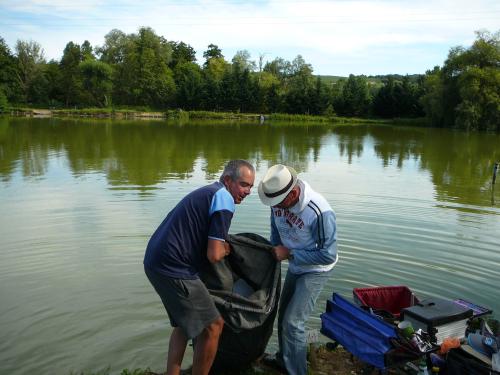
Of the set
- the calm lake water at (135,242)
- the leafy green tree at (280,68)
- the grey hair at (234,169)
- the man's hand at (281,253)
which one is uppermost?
the leafy green tree at (280,68)

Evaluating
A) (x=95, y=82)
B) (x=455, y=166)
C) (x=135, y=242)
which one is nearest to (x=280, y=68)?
(x=95, y=82)

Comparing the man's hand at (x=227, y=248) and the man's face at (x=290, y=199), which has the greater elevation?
the man's face at (x=290, y=199)

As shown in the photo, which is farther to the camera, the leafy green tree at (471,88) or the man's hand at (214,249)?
the leafy green tree at (471,88)

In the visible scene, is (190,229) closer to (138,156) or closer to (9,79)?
(138,156)

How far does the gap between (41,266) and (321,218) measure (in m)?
5.55

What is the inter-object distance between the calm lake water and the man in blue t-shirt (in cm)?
164

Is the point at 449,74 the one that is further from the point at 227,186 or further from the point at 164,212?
the point at 227,186

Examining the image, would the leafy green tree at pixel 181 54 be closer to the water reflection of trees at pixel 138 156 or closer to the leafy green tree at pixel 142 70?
the leafy green tree at pixel 142 70

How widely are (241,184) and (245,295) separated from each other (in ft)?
4.10

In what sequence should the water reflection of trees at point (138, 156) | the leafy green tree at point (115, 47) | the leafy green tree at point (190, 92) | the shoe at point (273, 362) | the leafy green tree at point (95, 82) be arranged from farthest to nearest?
the leafy green tree at point (115, 47) → the leafy green tree at point (190, 92) → the leafy green tree at point (95, 82) → the water reflection of trees at point (138, 156) → the shoe at point (273, 362)

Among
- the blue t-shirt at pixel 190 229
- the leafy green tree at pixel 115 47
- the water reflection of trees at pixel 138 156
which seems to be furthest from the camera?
the leafy green tree at pixel 115 47

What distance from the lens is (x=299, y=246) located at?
4.47m

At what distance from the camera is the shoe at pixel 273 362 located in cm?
466

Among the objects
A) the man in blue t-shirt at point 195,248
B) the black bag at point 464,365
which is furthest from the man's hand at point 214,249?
the black bag at point 464,365
